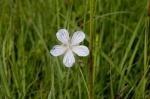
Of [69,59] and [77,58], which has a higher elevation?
[69,59]

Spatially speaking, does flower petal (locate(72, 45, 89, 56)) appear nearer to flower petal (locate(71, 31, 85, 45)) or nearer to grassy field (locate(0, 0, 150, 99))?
flower petal (locate(71, 31, 85, 45))

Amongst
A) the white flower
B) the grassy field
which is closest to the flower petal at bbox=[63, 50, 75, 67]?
the white flower

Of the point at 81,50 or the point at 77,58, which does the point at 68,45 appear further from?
the point at 77,58

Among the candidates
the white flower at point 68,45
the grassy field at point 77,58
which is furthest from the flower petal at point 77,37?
the grassy field at point 77,58

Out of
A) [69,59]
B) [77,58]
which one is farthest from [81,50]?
[77,58]

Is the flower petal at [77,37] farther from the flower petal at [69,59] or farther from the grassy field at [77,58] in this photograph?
the grassy field at [77,58]

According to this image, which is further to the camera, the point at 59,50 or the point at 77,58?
the point at 77,58

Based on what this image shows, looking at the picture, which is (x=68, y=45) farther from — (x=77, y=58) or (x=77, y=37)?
(x=77, y=58)
